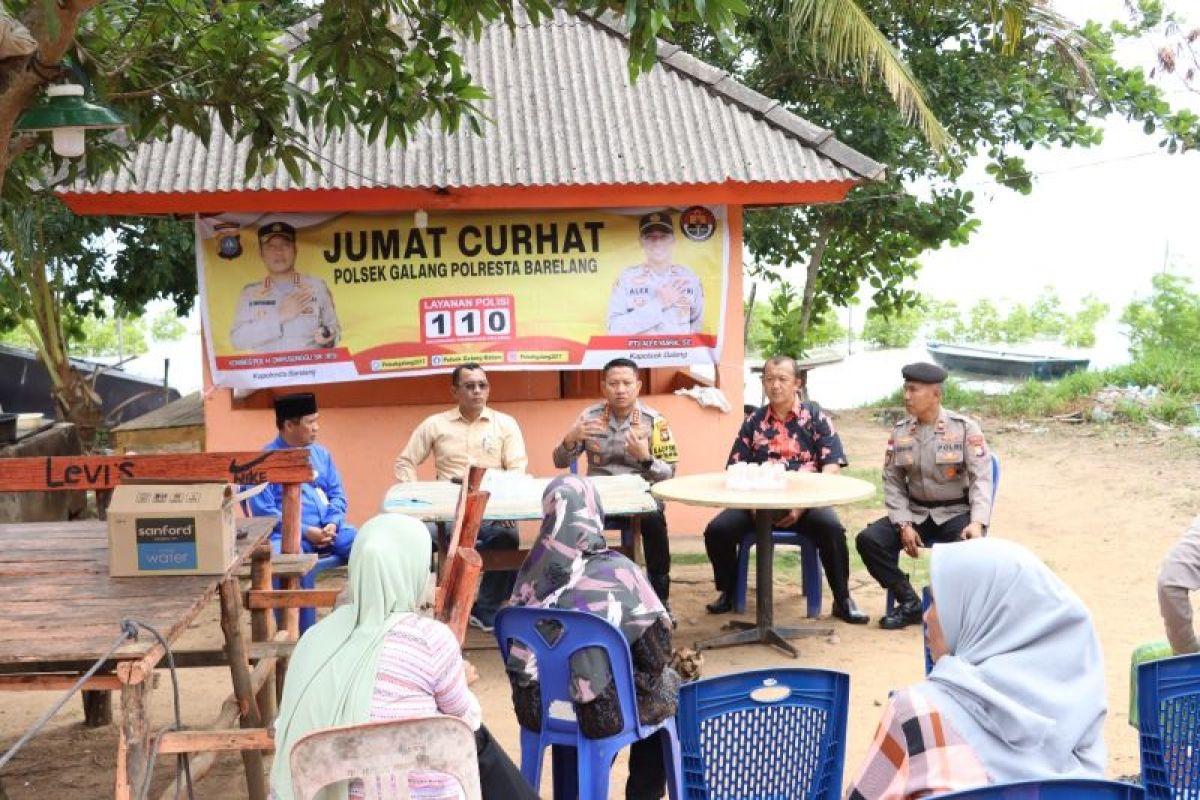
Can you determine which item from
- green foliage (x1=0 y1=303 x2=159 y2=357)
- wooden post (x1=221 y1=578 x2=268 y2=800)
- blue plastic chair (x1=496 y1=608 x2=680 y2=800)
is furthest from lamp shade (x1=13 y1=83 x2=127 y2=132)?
green foliage (x1=0 y1=303 x2=159 y2=357)

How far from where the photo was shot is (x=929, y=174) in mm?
14070

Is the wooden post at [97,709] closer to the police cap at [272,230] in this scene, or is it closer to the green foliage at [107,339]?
the police cap at [272,230]

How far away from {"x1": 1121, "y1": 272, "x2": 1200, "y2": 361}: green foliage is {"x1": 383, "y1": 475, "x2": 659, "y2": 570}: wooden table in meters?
15.4

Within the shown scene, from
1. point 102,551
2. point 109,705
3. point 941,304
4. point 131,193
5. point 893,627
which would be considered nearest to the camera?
point 102,551

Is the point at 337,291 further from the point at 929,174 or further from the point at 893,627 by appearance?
the point at 929,174

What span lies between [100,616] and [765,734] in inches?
72.4

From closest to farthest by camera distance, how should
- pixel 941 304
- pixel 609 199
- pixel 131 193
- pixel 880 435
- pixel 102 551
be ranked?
pixel 102 551 → pixel 131 193 → pixel 609 199 → pixel 880 435 → pixel 941 304

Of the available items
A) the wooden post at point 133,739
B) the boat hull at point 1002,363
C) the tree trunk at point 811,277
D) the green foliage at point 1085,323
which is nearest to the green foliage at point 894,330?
the green foliage at point 1085,323

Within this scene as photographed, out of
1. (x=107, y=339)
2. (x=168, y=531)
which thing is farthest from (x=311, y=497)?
(x=107, y=339)

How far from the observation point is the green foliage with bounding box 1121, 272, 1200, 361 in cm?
2102

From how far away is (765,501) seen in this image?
652 centimetres

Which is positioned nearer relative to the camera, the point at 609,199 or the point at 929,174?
the point at 609,199

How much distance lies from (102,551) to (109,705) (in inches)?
82.9

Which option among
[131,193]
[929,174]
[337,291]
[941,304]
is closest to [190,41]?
[131,193]
